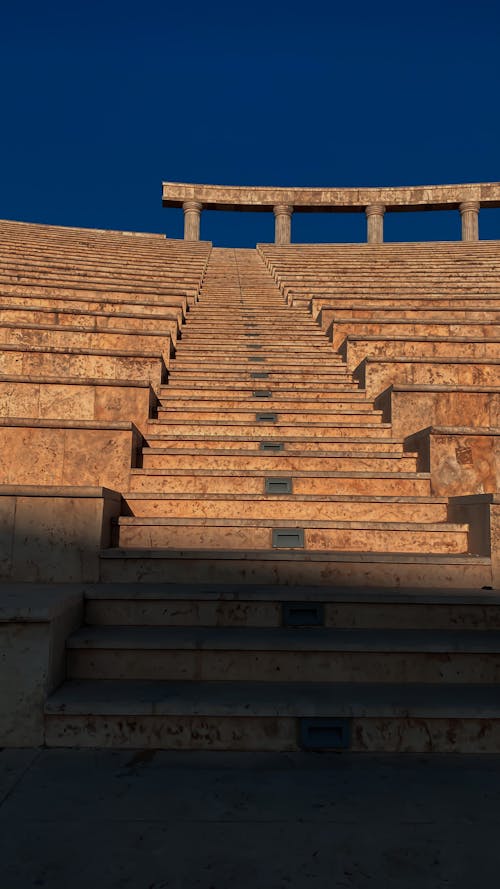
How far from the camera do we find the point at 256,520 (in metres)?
4.23

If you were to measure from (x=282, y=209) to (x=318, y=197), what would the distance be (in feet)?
4.84

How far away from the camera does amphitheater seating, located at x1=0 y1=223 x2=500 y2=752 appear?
9.13 feet

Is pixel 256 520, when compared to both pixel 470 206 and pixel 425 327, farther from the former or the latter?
pixel 470 206

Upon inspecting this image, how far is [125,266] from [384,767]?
11725 mm

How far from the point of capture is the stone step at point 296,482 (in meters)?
4.84

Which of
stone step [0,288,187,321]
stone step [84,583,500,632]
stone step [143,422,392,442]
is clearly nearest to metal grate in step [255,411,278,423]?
stone step [143,422,392,442]

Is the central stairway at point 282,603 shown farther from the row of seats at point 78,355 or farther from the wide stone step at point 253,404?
the row of seats at point 78,355

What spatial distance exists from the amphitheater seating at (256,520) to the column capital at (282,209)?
1597 cm

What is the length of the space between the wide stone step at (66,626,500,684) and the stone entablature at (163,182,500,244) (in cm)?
2180

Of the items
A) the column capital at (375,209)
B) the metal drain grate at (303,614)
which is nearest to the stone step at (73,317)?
A: the metal drain grate at (303,614)

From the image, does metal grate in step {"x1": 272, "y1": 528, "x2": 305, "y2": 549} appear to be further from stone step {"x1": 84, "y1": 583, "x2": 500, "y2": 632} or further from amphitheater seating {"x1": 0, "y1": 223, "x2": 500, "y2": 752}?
stone step {"x1": 84, "y1": 583, "x2": 500, "y2": 632}

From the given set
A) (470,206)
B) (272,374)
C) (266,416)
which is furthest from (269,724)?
(470,206)

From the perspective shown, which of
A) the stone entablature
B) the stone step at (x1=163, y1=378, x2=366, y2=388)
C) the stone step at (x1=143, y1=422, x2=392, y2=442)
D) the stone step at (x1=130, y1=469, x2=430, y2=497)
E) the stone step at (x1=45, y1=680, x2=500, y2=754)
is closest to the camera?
the stone step at (x1=45, y1=680, x2=500, y2=754)

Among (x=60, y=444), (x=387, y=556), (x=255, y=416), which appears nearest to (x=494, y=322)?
(x=255, y=416)
